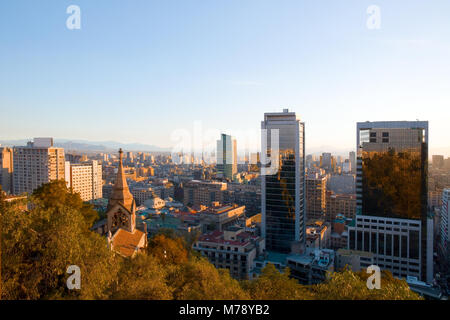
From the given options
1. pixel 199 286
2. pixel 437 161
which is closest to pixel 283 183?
pixel 199 286

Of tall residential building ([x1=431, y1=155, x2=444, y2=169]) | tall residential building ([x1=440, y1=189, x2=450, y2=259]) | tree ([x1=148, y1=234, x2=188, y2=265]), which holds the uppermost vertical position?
tall residential building ([x1=431, y1=155, x2=444, y2=169])

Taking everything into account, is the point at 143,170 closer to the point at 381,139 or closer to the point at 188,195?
the point at 188,195

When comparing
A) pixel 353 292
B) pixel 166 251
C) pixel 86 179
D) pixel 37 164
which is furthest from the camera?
pixel 86 179

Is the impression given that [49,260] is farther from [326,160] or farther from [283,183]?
[326,160]

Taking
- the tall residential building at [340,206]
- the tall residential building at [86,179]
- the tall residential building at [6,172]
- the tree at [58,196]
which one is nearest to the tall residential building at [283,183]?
the tree at [58,196]

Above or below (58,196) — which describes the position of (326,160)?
above

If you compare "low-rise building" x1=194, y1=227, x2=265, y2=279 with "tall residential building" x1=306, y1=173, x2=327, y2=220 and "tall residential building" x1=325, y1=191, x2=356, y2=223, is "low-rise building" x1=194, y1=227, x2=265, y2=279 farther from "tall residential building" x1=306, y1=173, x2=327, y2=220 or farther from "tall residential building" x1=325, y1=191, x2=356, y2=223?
"tall residential building" x1=325, y1=191, x2=356, y2=223

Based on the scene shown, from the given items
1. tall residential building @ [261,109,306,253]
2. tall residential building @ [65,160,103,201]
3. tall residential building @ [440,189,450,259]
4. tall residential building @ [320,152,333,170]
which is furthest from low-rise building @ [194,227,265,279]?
tall residential building @ [320,152,333,170]
